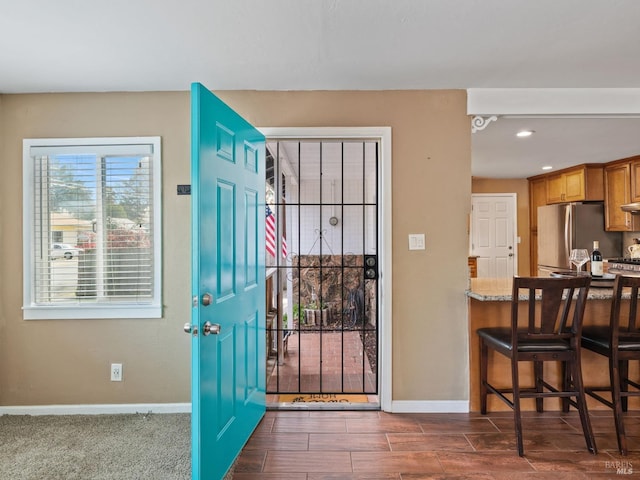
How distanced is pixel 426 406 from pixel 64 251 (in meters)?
2.74

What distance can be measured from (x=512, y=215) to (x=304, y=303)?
15.0 ft

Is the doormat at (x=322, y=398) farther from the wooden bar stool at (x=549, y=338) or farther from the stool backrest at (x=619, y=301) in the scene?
the stool backrest at (x=619, y=301)

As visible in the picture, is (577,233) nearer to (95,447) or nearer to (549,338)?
(549,338)

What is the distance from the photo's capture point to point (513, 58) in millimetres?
2172

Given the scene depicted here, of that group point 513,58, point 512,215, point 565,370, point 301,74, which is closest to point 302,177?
point 301,74

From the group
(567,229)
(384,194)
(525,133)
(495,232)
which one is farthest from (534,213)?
(384,194)

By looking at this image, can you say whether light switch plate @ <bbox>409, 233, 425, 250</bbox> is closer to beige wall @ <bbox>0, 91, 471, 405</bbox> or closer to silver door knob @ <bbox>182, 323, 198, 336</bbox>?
beige wall @ <bbox>0, 91, 471, 405</bbox>

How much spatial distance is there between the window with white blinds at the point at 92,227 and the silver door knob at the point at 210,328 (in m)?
1.07

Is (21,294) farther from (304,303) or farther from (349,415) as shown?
(349,415)

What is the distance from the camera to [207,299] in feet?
5.68

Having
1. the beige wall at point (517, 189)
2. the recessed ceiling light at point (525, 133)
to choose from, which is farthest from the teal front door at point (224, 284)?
the beige wall at point (517, 189)

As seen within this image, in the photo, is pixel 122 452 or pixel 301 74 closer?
pixel 122 452

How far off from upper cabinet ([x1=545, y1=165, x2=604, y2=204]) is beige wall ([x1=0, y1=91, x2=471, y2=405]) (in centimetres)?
332

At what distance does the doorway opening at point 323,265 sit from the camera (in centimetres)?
292
